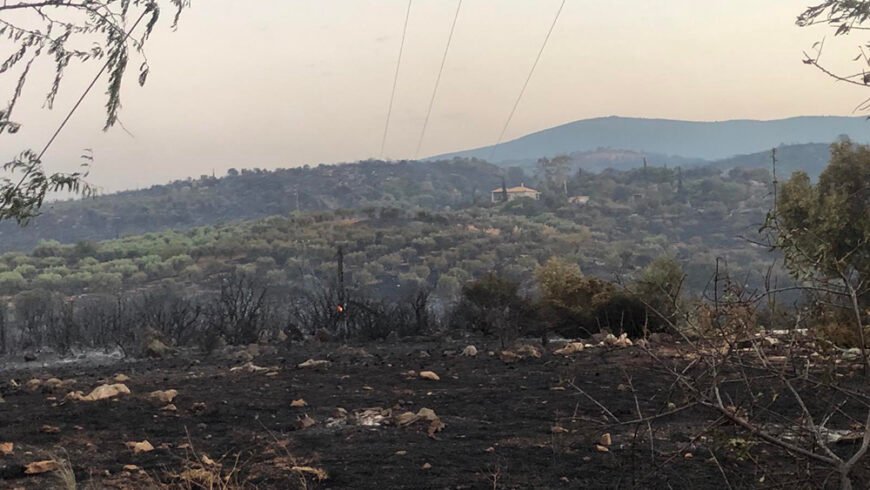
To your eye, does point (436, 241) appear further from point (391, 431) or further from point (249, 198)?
point (391, 431)

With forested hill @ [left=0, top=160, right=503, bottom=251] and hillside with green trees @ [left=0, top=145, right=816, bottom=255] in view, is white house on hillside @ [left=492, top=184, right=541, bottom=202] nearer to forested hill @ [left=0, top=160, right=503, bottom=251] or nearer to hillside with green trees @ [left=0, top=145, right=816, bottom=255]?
hillside with green trees @ [left=0, top=145, right=816, bottom=255]

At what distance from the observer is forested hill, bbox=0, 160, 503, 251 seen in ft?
208

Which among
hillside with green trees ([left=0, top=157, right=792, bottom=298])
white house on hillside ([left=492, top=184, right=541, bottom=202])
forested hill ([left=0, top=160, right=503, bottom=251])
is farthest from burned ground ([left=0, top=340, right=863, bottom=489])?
white house on hillside ([left=492, top=184, right=541, bottom=202])

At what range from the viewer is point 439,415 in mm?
6691

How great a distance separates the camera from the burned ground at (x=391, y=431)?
460 cm

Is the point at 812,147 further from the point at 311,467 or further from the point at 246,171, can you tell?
the point at 311,467

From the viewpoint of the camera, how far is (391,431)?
239 inches

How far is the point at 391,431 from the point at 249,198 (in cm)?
6872

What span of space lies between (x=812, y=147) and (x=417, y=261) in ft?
170

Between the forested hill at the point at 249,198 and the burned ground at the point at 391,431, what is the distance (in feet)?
176

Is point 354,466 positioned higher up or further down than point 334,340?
higher up

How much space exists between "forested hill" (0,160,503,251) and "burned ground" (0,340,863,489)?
53689 millimetres

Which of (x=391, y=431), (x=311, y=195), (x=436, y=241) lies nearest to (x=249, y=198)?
(x=311, y=195)

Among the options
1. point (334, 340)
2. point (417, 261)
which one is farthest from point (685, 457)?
point (417, 261)
